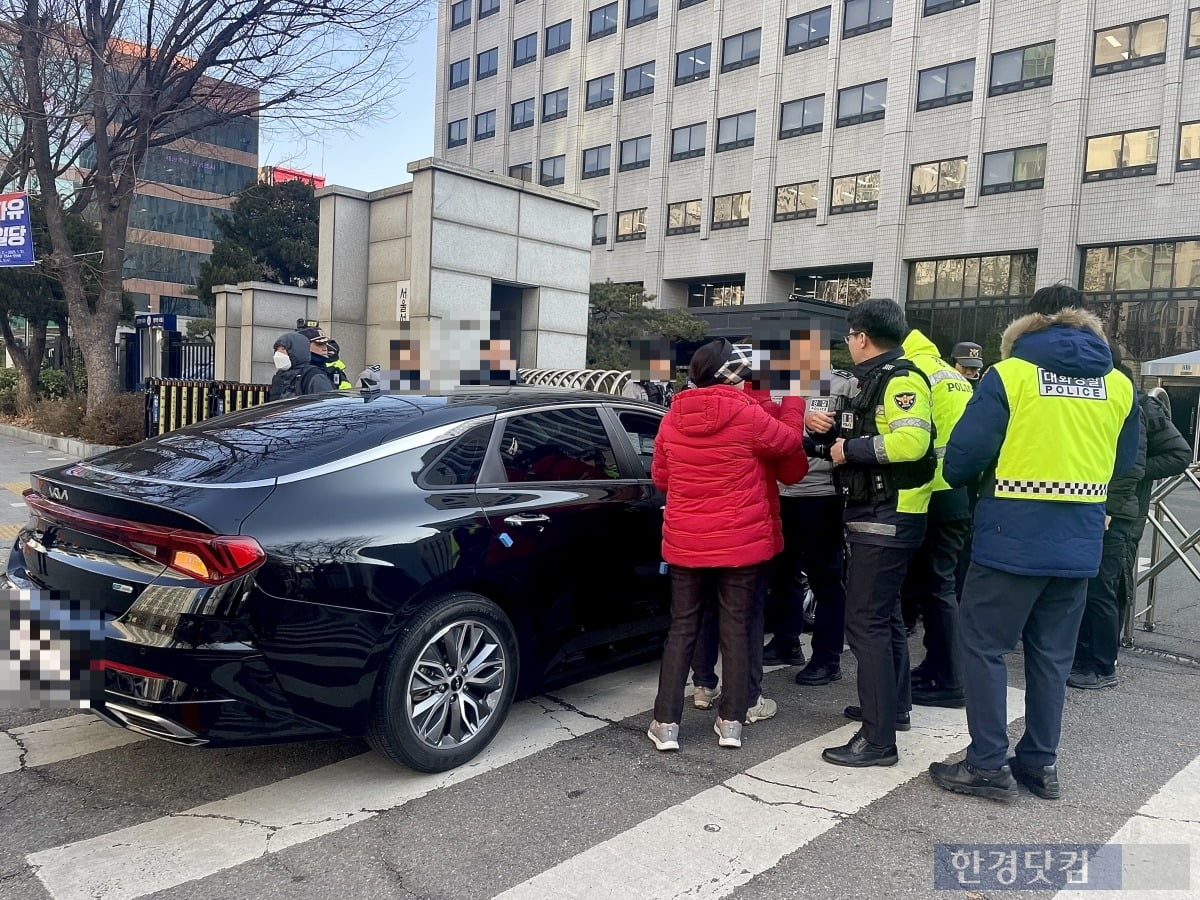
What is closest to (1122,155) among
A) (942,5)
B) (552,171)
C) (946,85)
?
(946,85)

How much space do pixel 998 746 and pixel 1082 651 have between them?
78.0 inches

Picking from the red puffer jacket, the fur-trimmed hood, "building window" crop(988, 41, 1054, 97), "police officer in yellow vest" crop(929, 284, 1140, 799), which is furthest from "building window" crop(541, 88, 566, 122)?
"police officer in yellow vest" crop(929, 284, 1140, 799)

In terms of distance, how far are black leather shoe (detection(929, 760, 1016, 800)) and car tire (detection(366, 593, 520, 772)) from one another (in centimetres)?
183

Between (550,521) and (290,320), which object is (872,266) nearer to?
(290,320)

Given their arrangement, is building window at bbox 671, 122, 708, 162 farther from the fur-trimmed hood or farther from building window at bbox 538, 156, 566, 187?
the fur-trimmed hood

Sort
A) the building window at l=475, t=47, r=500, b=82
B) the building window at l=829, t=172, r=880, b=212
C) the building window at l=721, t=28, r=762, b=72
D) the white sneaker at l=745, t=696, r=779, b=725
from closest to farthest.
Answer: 1. the white sneaker at l=745, t=696, r=779, b=725
2. the building window at l=829, t=172, r=880, b=212
3. the building window at l=721, t=28, r=762, b=72
4. the building window at l=475, t=47, r=500, b=82

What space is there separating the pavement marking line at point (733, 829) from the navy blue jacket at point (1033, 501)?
1070 mm

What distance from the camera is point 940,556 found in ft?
14.9

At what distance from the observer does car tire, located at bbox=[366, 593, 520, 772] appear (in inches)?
133

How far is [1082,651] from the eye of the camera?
16.9ft

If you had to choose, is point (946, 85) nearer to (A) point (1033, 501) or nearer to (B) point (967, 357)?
(B) point (967, 357)

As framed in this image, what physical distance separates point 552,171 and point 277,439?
4499cm

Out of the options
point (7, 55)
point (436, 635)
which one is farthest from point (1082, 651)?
point (7, 55)

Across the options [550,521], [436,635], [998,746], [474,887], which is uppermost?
[550,521]
